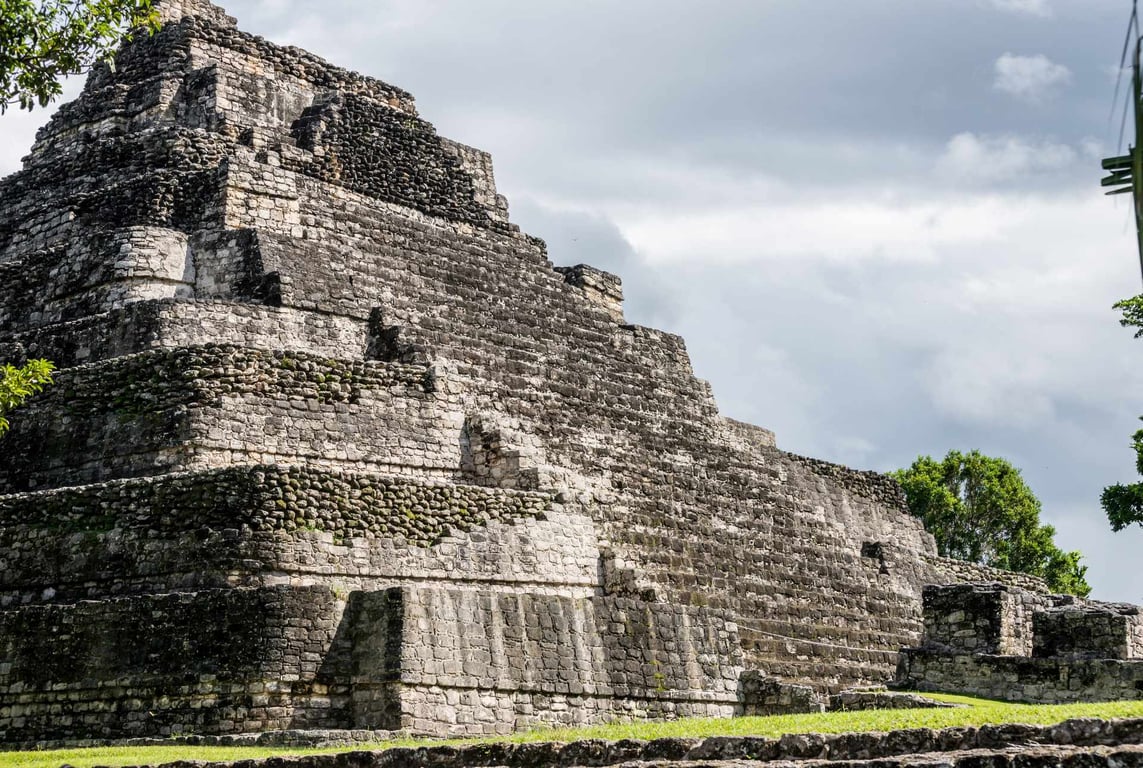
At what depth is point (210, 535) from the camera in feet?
57.7

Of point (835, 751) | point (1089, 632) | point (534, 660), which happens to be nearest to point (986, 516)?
point (1089, 632)

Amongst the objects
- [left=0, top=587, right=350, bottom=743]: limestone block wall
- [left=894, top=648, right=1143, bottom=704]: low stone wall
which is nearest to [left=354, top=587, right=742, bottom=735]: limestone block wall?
[left=0, top=587, right=350, bottom=743]: limestone block wall

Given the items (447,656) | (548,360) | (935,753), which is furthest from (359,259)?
(935,753)

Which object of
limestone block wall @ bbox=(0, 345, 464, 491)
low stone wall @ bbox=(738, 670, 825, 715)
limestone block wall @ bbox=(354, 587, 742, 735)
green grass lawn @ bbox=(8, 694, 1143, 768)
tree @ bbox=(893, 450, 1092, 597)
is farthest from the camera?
tree @ bbox=(893, 450, 1092, 597)

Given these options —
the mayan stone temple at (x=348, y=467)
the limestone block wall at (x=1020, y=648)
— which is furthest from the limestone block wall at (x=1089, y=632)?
the mayan stone temple at (x=348, y=467)

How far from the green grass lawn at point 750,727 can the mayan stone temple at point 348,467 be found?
1.84 metres

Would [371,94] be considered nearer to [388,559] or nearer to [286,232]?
[286,232]

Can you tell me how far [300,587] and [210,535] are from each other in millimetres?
1208

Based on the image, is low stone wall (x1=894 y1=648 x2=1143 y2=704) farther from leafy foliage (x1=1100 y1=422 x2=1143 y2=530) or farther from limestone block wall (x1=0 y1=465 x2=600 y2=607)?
leafy foliage (x1=1100 y1=422 x2=1143 y2=530)

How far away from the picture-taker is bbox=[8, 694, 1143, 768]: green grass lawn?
11.9m

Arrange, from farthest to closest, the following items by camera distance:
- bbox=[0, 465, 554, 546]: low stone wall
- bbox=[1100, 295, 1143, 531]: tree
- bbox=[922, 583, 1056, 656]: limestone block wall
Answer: bbox=[1100, 295, 1143, 531]: tree < bbox=[922, 583, 1056, 656]: limestone block wall < bbox=[0, 465, 554, 546]: low stone wall

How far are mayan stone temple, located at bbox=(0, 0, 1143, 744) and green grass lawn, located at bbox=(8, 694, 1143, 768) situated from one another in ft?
6.05

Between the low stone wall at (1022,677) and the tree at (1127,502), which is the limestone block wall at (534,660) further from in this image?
the tree at (1127,502)

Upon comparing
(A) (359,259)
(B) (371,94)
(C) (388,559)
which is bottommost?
(C) (388,559)
